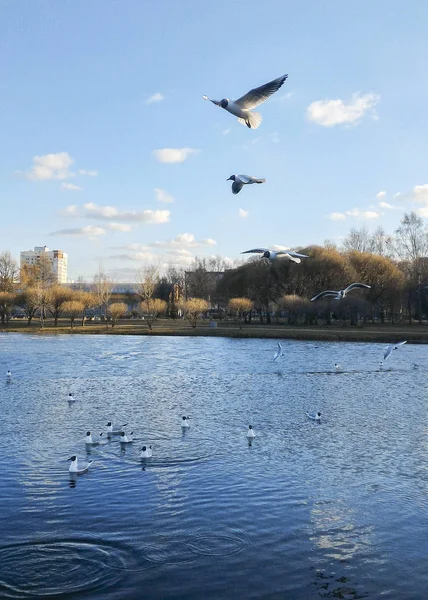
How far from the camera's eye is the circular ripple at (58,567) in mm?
9391

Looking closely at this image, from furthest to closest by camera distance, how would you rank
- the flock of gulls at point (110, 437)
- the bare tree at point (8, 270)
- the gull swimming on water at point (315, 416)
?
the bare tree at point (8, 270)
the gull swimming on water at point (315, 416)
the flock of gulls at point (110, 437)

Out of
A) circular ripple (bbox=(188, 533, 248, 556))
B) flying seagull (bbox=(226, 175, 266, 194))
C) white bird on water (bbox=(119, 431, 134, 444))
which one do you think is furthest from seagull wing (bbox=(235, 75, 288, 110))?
white bird on water (bbox=(119, 431, 134, 444))

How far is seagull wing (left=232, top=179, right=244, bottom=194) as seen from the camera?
42.0 ft

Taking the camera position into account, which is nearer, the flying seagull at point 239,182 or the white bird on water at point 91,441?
the flying seagull at point 239,182

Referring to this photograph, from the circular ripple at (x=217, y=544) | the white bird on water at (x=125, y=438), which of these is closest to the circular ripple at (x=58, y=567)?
the circular ripple at (x=217, y=544)

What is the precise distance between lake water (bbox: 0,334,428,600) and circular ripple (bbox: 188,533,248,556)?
0.12 ft

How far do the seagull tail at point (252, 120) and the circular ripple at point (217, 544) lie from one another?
25.4 ft

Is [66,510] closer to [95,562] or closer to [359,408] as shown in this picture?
[95,562]

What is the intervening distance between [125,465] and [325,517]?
574 cm

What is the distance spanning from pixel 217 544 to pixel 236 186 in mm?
7004

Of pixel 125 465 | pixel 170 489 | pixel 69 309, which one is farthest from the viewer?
pixel 69 309

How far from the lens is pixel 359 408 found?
25.6 m

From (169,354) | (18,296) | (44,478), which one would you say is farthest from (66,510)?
(18,296)

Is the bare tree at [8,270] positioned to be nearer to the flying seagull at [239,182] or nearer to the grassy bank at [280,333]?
the grassy bank at [280,333]
